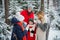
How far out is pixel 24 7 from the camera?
4637 mm

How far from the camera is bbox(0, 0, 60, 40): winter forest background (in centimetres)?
456

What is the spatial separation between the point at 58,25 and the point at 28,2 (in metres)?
1.01

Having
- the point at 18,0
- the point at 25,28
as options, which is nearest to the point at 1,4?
the point at 18,0

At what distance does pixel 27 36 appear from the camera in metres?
3.87

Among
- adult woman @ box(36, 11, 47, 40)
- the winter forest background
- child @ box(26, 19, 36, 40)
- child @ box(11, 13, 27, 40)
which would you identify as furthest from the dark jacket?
the winter forest background

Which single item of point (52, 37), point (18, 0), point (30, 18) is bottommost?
point (52, 37)

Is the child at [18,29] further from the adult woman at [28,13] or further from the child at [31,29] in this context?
the adult woman at [28,13]

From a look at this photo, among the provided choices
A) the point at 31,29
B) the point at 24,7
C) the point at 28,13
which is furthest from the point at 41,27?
the point at 24,7

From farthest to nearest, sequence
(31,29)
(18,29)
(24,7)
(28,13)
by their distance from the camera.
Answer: (24,7), (28,13), (31,29), (18,29)

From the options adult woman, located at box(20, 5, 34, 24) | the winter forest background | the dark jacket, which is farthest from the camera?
the winter forest background

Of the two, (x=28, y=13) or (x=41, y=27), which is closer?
(x=41, y=27)

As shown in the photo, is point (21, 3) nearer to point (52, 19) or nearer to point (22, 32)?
point (52, 19)

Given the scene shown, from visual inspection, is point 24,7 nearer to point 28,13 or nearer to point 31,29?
point 28,13

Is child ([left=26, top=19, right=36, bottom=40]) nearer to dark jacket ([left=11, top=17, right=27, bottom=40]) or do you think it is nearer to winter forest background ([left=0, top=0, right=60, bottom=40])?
dark jacket ([left=11, top=17, right=27, bottom=40])
